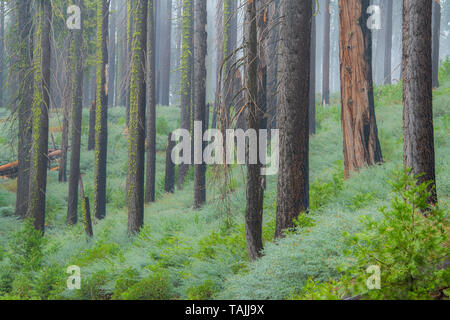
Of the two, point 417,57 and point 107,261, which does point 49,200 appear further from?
point 417,57

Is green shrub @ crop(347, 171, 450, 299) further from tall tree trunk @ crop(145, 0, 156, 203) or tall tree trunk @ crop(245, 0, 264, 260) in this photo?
tall tree trunk @ crop(145, 0, 156, 203)

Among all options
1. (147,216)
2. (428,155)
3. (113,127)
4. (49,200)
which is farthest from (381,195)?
(113,127)

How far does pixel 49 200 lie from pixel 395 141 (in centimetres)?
1301

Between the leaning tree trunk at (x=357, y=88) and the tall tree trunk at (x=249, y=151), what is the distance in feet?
13.5

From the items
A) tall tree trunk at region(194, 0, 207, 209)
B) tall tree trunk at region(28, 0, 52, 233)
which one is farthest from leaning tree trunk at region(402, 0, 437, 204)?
tall tree trunk at region(28, 0, 52, 233)

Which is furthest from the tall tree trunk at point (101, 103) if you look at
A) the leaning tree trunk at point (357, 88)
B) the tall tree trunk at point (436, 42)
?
the tall tree trunk at point (436, 42)

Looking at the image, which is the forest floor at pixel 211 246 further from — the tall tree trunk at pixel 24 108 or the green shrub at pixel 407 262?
the tall tree trunk at pixel 24 108

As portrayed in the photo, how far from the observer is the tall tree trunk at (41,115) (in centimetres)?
1041

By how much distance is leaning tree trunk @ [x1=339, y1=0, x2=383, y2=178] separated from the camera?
32.0ft

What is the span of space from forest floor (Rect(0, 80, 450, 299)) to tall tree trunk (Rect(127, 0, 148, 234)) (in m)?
1.07

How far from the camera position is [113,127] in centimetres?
2553

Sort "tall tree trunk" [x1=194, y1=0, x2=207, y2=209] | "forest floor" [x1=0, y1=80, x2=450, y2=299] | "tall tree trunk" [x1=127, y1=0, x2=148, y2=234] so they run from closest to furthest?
"forest floor" [x1=0, y1=80, x2=450, y2=299]
"tall tree trunk" [x1=127, y1=0, x2=148, y2=234]
"tall tree trunk" [x1=194, y1=0, x2=207, y2=209]

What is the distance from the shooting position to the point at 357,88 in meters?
9.87
